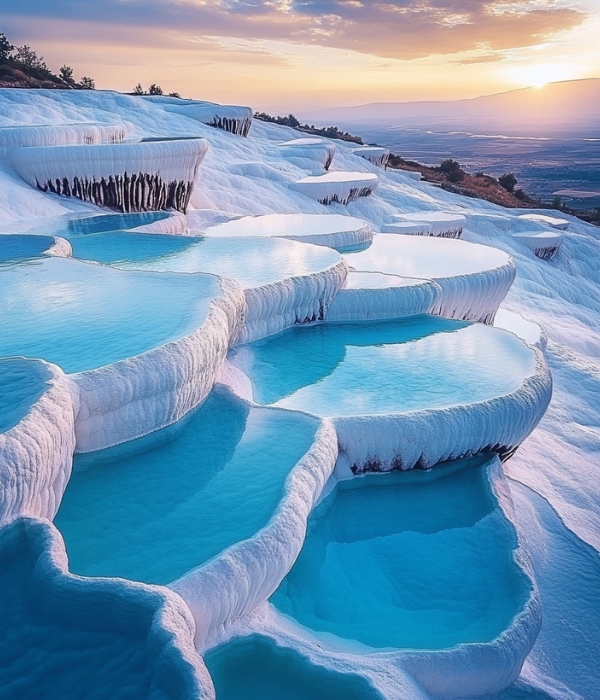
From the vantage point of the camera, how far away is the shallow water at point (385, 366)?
391cm

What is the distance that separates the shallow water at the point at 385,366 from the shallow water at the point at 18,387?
141cm

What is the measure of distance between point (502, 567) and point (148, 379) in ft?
6.21

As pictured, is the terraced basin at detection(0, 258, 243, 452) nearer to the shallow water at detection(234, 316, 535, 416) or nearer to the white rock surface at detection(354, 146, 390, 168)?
the shallow water at detection(234, 316, 535, 416)

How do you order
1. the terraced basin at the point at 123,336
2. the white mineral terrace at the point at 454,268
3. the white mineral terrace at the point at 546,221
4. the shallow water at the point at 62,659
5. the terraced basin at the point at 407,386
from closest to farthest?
the shallow water at the point at 62,659, the terraced basin at the point at 123,336, the terraced basin at the point at 407,386, the white mineral terrace at the point at 454,268, the white mineral terrace at the point at 546,221

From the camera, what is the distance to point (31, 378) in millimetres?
2832

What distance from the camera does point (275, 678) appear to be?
89.4 inches

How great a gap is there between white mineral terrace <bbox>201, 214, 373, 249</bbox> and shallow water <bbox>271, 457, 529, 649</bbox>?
3769mm

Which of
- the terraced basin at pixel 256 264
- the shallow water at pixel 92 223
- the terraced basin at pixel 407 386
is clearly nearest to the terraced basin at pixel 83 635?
the terraced basin at pixel 407 386

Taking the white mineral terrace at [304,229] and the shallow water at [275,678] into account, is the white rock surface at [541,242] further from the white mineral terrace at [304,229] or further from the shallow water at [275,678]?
the shallow water at [275,678]

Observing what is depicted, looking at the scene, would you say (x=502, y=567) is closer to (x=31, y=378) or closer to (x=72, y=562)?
(x=72, y=562)

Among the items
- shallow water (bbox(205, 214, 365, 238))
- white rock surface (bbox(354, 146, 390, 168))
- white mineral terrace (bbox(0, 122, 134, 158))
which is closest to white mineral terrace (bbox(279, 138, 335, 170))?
white rock surface (bbox(354, 146, 390, 168))

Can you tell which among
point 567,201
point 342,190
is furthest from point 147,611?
point 567,201

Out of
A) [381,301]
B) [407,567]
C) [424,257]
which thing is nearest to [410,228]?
[424,257]

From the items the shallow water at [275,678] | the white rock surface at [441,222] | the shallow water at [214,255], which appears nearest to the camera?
the shallow water at [275,678]
